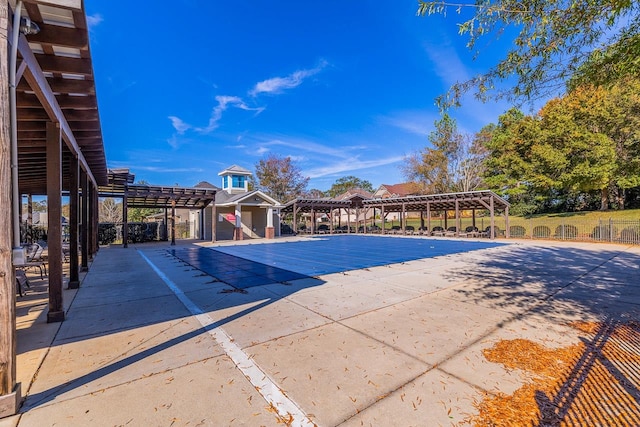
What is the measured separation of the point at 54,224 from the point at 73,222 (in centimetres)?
224

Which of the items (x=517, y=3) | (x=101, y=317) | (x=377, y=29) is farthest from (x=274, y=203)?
(x=517, y=3)

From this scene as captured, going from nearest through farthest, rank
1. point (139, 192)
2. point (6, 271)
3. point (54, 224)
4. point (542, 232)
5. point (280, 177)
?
point (6, 271)
point (54, 224)
point (139, 192)
point (542, 232)
point (280, 177)

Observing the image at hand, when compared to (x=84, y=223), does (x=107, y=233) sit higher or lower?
lower

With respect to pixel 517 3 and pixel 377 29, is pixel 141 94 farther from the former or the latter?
pixel 517 3

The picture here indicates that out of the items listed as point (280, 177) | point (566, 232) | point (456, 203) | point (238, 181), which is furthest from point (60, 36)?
point (280, 177)

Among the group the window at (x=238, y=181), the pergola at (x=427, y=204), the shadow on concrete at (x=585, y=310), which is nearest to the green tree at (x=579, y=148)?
the pergola at (x=427, y=204)

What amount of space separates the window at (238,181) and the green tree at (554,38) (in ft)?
77.1

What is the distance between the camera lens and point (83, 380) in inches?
110

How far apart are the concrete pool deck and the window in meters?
19.5

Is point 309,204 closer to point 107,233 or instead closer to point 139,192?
point 139,192

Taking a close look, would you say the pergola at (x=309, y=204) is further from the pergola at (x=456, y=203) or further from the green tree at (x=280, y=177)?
the green tree at (x=280, y=177)

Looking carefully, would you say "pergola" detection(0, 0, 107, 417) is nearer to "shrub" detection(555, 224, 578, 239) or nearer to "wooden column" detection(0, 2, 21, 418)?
"wooden column" detection(0, 2, 21, 418)

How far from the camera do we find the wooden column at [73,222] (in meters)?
6.22

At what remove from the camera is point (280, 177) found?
127 ft
